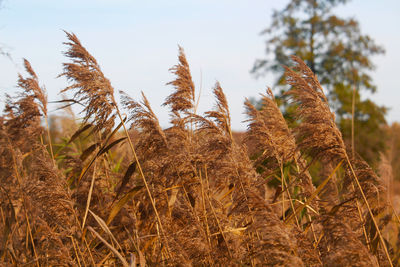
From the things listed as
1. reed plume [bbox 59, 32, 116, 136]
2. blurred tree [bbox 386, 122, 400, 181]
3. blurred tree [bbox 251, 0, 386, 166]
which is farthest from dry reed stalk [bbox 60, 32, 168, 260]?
blurred tree [bbox 251, 0, 386, 166]

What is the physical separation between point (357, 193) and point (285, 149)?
2.18 ft

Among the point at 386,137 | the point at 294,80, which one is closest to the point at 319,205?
the point at 294,80

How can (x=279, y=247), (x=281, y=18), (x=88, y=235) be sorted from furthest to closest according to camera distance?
(x=281, y=18), (x=88, y=235), (x=279, y=247)

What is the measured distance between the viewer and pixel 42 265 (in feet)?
12.7

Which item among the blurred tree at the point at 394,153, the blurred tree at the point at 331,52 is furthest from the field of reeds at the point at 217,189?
the blurred tree at the point at 331,52

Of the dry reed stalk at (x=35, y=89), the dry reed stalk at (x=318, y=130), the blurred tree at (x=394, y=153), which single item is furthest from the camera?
the blurred tree at (x=394, y=153)

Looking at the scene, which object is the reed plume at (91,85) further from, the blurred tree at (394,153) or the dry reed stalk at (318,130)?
the blurred tree at (394,153)

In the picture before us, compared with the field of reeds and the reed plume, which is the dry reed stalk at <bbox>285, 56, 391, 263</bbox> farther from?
the reed plume

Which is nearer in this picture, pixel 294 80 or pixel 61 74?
pixel 294 80

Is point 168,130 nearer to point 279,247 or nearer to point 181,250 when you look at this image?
point 181,250

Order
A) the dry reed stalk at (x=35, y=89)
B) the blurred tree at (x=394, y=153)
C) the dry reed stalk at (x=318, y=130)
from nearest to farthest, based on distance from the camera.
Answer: the dry reed stalk at (x=318, y=130)
the dry reed stalk at (x=35, y=89)
the blurred tree at (x=394, y=153)

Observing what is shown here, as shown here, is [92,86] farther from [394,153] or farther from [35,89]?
[394,153]

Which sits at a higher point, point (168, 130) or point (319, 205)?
point (168, 130)

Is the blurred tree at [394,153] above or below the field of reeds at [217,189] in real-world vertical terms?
below
